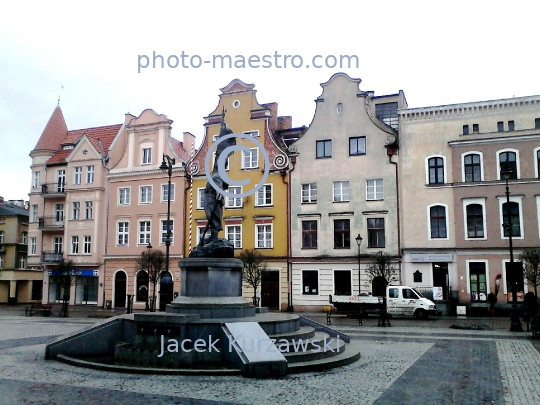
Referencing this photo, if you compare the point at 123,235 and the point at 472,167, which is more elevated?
the point at 472,167

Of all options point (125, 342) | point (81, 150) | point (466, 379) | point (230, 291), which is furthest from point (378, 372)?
point (81, 150)

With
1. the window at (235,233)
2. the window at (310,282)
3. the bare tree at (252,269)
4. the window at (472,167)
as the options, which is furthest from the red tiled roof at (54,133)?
the window at (472,167)

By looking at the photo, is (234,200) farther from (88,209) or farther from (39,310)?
(39,310)

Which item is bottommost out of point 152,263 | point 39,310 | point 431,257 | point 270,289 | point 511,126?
point 39,310

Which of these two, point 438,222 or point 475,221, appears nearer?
point 475,221

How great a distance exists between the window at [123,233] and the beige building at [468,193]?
22.0 meters

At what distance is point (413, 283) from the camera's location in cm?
3422

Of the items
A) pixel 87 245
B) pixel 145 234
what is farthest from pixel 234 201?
pixel 87 245

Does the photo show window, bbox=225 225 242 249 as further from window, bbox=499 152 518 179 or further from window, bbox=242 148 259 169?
window, bbox=499 152 518 179

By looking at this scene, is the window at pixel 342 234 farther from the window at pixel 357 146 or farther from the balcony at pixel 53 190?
the balcony at pixel 53 190

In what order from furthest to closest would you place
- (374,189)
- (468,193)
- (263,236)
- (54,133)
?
(54,133) < (263,236) < (374,189) < (468,193)

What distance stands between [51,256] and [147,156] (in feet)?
38.6

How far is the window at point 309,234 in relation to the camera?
124 feet

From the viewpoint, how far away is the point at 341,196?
3722 centimetres
